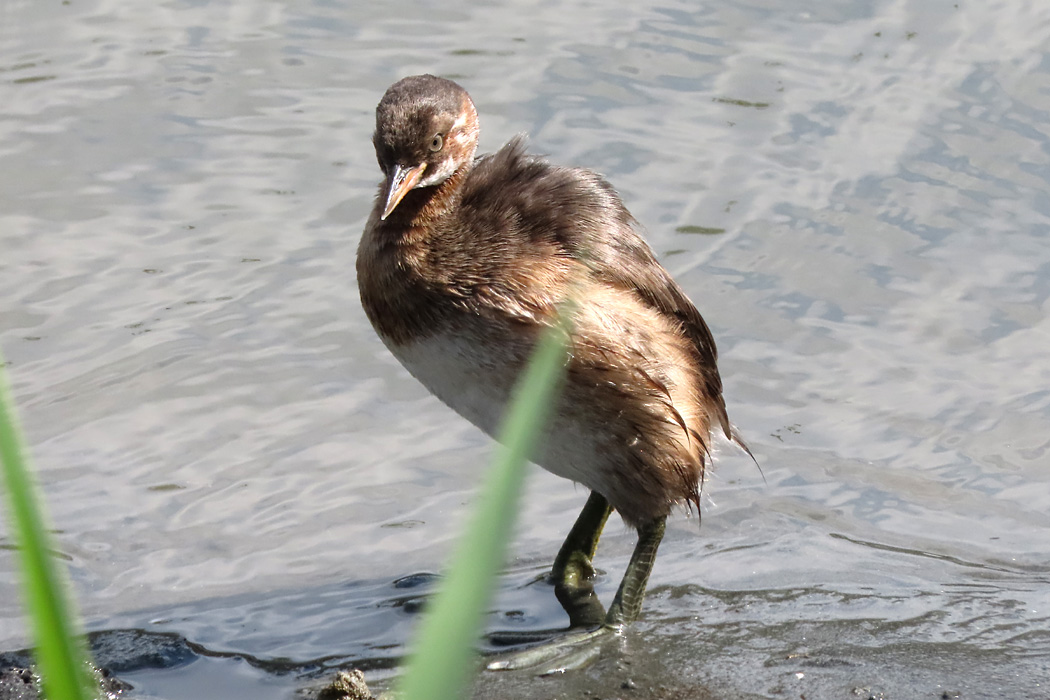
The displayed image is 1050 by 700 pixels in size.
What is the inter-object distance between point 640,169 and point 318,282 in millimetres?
2102

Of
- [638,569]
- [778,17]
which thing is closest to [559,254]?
[638,569]

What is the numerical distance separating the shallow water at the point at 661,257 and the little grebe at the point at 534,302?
0.65m

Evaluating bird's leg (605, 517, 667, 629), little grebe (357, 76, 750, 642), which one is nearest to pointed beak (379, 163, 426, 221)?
little grebe (357, 76, 750, 642)

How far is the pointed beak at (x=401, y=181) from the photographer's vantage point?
4055mm

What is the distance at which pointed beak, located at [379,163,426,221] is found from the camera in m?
4.05

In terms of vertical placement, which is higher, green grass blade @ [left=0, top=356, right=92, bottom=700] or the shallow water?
green grass blade @ [left=0, top=356, right=92, bottom=700]

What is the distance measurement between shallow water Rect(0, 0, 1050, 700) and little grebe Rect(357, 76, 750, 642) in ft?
2.13

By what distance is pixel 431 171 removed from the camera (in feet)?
13.9

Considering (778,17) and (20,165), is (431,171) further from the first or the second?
(778,17)

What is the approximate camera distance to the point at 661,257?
7156mm

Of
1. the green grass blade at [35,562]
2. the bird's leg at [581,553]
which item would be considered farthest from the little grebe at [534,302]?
the green grass blade at [35,562]

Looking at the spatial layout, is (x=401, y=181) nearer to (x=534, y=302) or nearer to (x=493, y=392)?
(x=534, y=302)

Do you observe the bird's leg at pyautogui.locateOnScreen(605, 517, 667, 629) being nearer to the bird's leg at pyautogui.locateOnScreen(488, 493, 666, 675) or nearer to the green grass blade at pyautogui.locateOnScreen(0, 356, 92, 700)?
the bird's leg at pyautogui.locateOnScreen(488, 493, 666, 675)

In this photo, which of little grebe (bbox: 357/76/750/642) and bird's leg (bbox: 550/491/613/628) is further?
bird's leg (bbox: 550/491/613/628)
